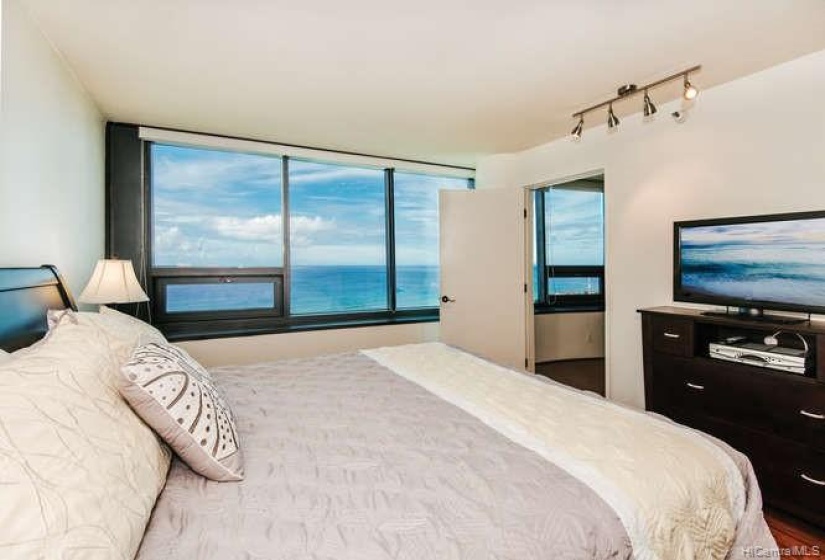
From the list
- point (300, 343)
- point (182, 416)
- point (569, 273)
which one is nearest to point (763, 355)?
point (182, 416)

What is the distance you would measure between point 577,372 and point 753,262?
253 cm

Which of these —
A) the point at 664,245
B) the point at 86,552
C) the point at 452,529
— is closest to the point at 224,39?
the point at 86,552

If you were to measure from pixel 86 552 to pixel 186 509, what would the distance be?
0.32 m

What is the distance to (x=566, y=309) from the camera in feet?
15.9

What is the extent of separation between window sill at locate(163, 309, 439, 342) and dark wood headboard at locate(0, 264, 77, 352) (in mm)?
1433

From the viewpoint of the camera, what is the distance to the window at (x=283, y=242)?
335 cm

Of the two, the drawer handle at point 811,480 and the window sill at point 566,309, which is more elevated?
the window sill at point 566,309

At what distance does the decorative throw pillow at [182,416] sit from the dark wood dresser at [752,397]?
238cm

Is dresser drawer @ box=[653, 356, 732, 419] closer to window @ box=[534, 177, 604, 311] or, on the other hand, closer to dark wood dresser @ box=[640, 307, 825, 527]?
dark wood dresser @ box=[640, 307, 825, 527]

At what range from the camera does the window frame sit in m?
4.85

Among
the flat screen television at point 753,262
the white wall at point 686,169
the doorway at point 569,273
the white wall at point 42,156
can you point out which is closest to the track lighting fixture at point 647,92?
the white wall at point 686,169

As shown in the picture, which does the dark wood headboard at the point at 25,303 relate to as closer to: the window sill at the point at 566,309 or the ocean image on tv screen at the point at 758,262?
the ocean image on tv screen at the point at 758,262

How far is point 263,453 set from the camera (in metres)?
1.24

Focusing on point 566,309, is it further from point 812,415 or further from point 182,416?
point 182,416
